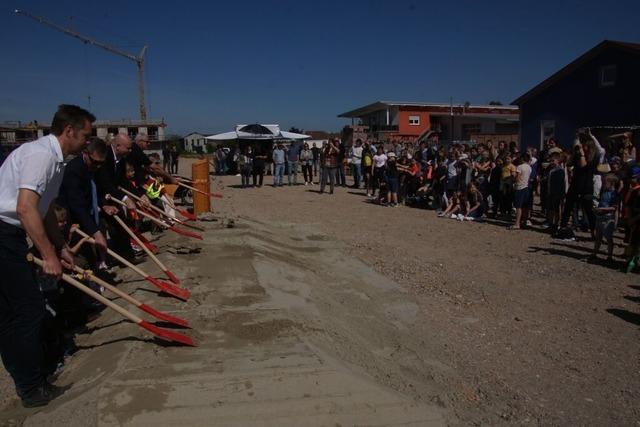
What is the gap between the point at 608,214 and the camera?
302 inches

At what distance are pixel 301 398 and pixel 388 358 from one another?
52.0 inches

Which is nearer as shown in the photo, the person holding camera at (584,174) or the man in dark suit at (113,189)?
the man in dark suit at (113,189)

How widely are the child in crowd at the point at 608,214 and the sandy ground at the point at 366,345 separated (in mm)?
447

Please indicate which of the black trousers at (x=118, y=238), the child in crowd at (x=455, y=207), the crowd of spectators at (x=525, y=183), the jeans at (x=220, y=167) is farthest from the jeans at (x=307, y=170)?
the black trousers at (x=118, y=238)

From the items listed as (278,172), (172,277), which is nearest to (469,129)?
(278,172)

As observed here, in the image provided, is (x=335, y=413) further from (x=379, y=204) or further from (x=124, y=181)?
(x=379, y=204)

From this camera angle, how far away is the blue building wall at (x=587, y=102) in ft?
62.2

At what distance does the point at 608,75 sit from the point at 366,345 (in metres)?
20.4

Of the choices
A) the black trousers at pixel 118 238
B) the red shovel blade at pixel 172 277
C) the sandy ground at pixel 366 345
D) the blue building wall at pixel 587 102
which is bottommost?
the sandy ground at pixel 366 345

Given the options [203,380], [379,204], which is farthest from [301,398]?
[379,204]

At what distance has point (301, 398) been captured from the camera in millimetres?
3264

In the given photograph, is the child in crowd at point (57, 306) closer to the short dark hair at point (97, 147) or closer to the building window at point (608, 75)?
the short dark hair at point (97, 147)

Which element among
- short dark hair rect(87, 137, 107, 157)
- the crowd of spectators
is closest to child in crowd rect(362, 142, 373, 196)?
the crowd of spectators

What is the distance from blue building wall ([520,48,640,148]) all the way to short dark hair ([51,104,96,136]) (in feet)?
67.7
